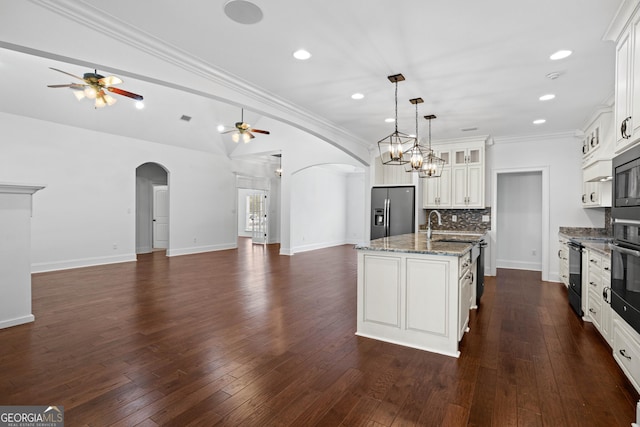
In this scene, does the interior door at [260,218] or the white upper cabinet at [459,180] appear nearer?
the white upper cabinet at [459,180]

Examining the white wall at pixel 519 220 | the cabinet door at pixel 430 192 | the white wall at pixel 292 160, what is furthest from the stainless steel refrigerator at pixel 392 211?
the white wall at pixel 519 220

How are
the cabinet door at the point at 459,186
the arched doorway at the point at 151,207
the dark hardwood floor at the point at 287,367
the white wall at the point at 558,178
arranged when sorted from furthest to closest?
1. the arched doorway at the point at 151,207
2. the cabinet door at the point at 459,186
3. the white wall at the point at 558,178
4. the dark hardwood floor at the point at 287,367

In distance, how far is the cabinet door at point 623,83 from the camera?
2.24 m

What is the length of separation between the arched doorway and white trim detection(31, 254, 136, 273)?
1335 mm

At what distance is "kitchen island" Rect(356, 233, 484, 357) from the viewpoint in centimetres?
287

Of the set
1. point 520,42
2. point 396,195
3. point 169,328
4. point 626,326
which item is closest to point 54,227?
point 169,328

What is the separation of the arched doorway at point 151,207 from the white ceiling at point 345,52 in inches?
166

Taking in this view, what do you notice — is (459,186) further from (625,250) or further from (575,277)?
(625,250)

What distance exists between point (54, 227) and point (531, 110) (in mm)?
8902

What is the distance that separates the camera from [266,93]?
4.09 metres

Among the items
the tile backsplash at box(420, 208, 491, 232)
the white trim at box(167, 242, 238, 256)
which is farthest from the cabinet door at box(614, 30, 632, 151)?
the white trim at box(167, 242, 238, 256)

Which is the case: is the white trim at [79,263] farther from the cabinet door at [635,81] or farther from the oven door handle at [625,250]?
the cabinet door at [635,81]

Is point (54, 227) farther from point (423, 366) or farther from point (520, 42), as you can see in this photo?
point (520, 42)

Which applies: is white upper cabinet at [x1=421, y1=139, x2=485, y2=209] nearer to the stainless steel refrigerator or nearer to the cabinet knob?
the stainless steel refrigerator
